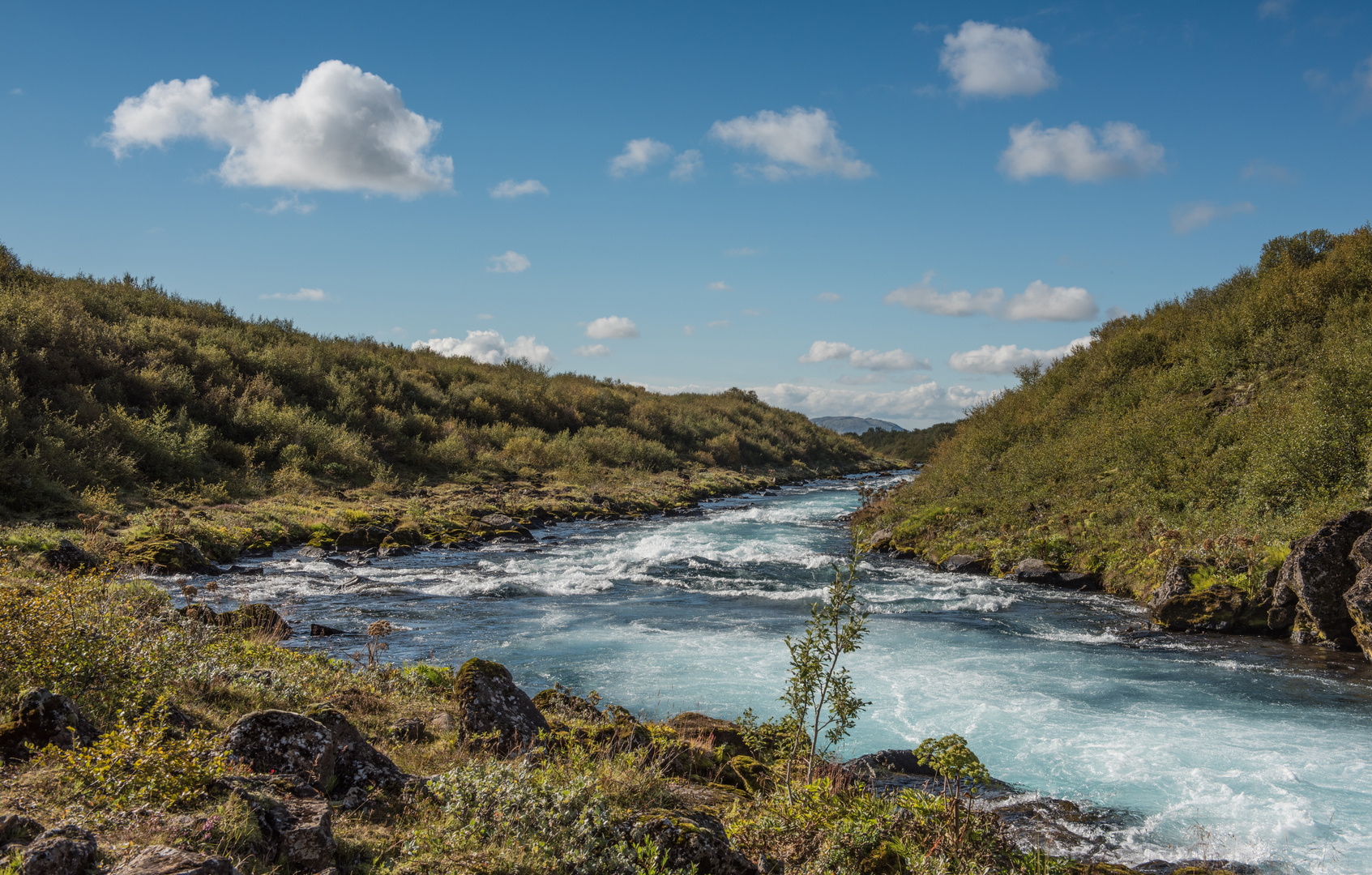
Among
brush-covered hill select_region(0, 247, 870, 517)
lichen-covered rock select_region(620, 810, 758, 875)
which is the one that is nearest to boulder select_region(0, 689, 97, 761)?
lichen-covered rock select_region(620, 810, 758, 875)

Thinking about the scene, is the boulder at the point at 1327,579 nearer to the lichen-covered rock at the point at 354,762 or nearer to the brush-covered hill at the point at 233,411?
the lichen-covered rock at the point at 354,762

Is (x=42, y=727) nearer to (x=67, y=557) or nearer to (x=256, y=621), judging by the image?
(x=256, y=621)

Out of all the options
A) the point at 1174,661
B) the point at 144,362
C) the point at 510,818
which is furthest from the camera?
the point at 144,362

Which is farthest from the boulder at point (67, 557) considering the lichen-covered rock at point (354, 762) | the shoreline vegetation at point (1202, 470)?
the shoreline vegetation at point (1202, 470)

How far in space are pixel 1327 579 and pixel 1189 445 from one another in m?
6.82

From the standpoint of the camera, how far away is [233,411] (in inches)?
1030

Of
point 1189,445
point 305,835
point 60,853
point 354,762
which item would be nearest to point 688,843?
point 305,835

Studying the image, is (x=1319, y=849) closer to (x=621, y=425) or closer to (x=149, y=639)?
(x=149, y=639)

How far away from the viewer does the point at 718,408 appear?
68688mm

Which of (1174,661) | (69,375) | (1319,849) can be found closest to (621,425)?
(69,375)

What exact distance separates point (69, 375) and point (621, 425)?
31.7 metres

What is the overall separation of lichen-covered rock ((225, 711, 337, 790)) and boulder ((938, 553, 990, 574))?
1678 centimetres

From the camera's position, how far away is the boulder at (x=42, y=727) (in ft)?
13.9

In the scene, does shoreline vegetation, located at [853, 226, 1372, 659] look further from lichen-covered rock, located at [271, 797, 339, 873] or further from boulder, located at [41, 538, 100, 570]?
boulder, located at [41, 538, 100, 570]
